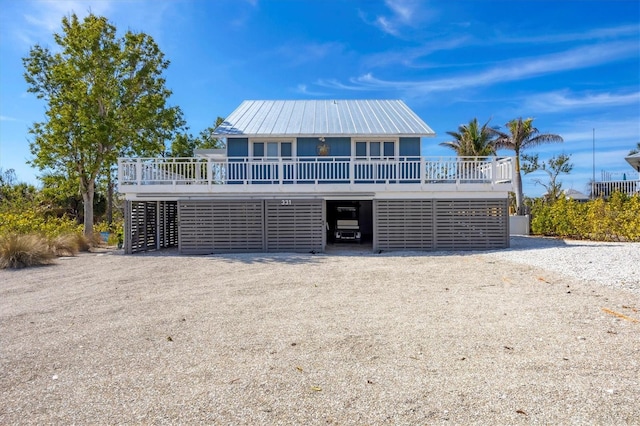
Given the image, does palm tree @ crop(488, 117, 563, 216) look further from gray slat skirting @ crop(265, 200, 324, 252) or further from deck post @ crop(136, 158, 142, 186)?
deck post @ crop(136, 158, 142, 186)

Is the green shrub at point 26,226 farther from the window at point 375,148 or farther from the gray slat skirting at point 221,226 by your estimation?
the window at point 375,148

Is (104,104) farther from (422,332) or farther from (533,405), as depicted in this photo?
(533,405)

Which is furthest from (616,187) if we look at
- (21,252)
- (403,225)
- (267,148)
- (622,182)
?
(21,252)

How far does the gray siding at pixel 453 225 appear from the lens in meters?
13.3

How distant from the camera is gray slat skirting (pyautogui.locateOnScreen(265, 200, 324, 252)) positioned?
13367 millimetres

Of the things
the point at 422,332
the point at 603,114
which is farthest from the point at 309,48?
the point at 603,114

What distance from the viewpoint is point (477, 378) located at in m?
3.25

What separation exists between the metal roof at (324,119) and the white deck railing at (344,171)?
249cm

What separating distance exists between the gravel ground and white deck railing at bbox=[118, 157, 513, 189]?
597cm

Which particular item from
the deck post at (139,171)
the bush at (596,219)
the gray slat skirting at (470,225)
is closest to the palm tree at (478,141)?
the bush at (596,219)

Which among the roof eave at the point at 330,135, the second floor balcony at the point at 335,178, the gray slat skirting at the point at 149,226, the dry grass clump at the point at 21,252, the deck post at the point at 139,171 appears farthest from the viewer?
the roof eave at the point at 330,135

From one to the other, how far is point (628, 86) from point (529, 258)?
22.2 meters

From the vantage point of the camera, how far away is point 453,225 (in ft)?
43.7

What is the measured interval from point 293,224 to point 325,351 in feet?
31.6
